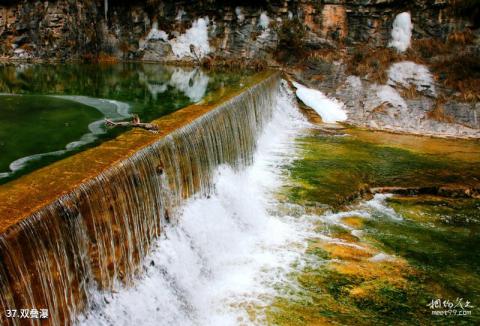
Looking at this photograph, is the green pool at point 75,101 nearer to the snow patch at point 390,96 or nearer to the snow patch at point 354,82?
the snow patch at point 354,82

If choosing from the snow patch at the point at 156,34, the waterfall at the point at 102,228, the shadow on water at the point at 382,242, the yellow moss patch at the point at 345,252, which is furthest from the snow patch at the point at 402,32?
the yellow moss patch at the point at 345,252

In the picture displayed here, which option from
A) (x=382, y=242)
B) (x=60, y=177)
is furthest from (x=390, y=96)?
(x=60, y=177)

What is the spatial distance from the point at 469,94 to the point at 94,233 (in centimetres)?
1349

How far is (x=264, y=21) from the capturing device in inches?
798

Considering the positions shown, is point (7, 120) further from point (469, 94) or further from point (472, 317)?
point (469, 94)

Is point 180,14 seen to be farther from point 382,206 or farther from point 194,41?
point 382,206

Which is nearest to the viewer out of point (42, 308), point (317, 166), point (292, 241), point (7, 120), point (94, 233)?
point (42, 308)

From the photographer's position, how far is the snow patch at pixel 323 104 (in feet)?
49.3

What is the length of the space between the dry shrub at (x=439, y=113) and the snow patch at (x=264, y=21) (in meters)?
8.48

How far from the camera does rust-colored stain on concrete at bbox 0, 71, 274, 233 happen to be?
3727mm

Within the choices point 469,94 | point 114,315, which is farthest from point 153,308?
point 469,94

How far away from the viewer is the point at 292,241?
6812 mm

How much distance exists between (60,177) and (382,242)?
4657mm

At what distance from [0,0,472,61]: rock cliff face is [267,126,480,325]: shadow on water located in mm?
9151
